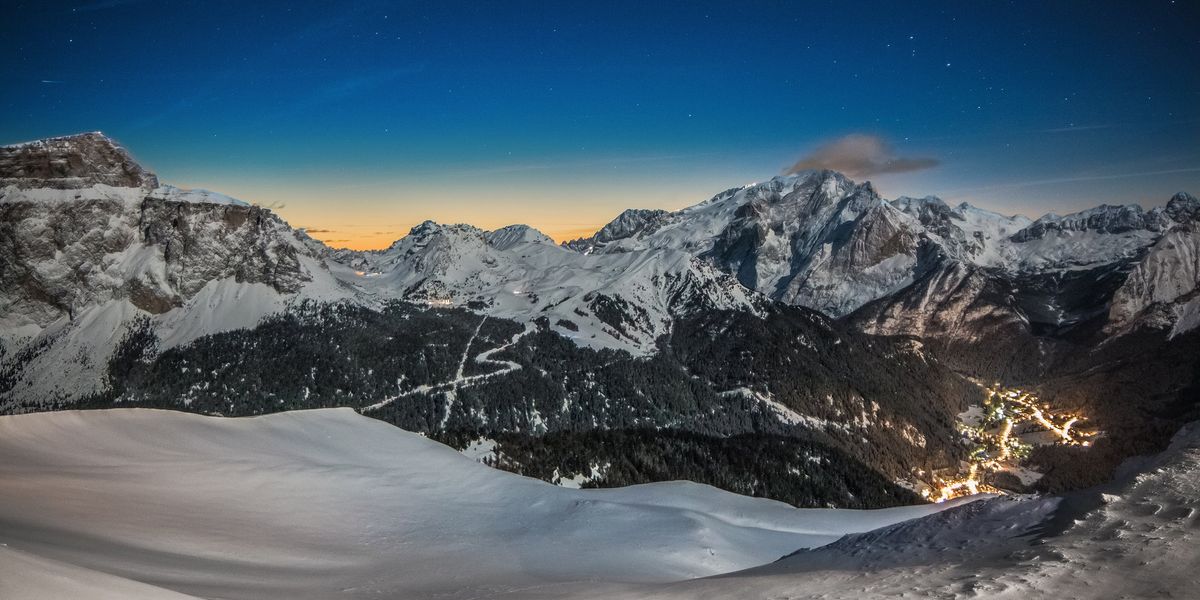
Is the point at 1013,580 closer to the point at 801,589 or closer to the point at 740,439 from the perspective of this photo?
the point at 801,589

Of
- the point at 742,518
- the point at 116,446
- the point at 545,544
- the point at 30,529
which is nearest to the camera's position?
the point at 30,529

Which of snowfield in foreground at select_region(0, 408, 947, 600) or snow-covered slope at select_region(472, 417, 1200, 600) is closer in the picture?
snow-covered slope at select_region(472, 417, 1200, 600)

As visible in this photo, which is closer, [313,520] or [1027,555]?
[1027,555]

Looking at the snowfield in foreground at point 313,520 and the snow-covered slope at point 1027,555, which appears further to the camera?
the snowfield in foreground at point 313,520

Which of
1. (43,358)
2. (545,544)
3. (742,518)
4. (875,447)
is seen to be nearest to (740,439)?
(875,447)

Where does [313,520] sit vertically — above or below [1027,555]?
below

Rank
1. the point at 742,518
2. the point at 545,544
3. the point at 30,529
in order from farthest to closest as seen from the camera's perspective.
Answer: the point at 742,518
the point at 545,544
the point at 30,529

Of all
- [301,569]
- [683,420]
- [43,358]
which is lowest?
[683,420]

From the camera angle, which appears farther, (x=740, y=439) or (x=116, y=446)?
(x=740, y=439)
